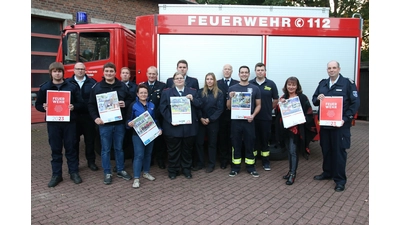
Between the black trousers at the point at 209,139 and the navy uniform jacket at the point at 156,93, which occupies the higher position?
the navy uniform jacket at the point at 156,93

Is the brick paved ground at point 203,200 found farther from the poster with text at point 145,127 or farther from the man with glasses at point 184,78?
the man with glasses at point 184,78

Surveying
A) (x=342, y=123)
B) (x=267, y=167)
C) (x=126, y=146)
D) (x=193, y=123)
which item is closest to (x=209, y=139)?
(x=193, y=123)

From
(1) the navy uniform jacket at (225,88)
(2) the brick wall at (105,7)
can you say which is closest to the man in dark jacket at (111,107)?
(1) the navy uniform jacket at (225,88)

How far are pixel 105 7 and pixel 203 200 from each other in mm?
10402

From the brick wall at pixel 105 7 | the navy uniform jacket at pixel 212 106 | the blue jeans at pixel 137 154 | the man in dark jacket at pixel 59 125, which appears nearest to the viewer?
the man in dark jacket at pixel 59 125

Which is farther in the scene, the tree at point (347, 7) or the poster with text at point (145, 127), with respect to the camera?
the tree at point (347, 7)

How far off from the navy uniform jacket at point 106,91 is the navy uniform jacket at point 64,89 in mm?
241

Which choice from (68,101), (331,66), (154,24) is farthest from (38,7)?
(331,66)

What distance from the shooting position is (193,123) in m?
4.92

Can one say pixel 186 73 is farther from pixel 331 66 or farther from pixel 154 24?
pixel 331 66

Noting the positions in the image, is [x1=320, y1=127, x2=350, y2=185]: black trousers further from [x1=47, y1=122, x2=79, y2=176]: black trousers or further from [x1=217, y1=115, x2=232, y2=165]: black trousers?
[x1=47, y1=122, x2=79, y2=176]: black trousers

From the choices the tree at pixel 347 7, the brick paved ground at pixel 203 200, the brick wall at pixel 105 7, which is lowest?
the brick paved ground at pixel 203 200

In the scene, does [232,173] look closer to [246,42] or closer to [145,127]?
[145,127]

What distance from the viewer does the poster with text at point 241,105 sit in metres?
4.89
